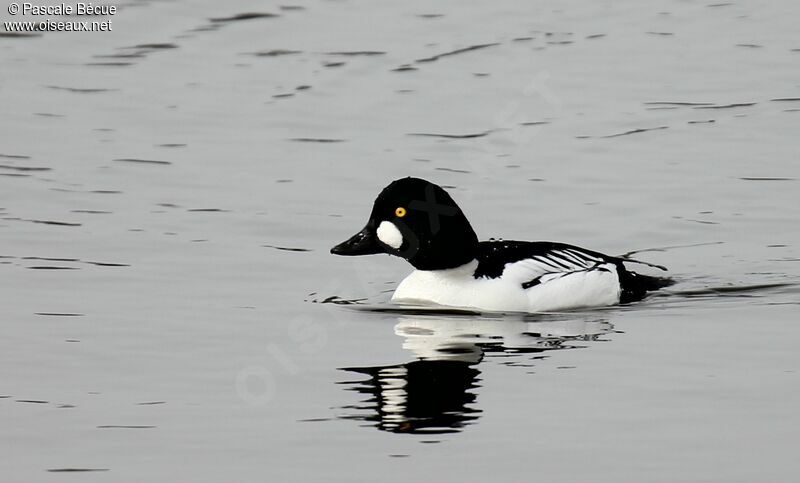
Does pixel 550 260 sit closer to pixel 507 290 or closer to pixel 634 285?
pixel 507 290

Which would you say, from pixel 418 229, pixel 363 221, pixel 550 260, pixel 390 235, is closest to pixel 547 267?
pixel 550 260

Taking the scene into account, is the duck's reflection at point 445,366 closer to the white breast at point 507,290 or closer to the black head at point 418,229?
the white breast at point 507,290

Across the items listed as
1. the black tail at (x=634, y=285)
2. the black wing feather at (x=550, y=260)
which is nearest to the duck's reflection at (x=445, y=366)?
the black wing feather at (x=550, y=260)

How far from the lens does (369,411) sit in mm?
8000

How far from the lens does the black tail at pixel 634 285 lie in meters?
11.4

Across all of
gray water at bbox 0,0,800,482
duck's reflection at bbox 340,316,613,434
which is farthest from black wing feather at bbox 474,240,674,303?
duck's reflection at bbox 340,316,613,434

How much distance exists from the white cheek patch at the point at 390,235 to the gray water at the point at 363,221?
0.44m

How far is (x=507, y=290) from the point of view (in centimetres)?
1088

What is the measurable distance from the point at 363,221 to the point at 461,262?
2.34 m

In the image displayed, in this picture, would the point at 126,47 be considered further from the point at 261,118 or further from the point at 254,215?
the point at 254,215

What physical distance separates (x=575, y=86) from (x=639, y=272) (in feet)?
18.3

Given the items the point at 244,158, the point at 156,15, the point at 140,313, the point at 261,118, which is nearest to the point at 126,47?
the point at 156,15

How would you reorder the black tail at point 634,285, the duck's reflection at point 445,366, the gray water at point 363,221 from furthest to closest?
1. the black tail at point 634,285
2. the duck's reflection at point 445,366
3. the gray water at point 363,221

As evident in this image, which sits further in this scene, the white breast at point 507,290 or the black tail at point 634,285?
the black tail at point 634,285
